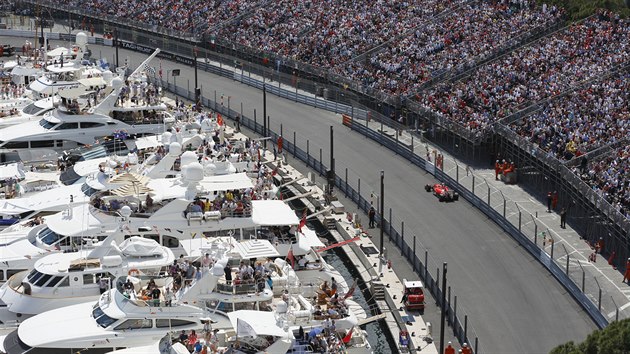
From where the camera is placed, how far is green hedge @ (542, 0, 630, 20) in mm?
89062

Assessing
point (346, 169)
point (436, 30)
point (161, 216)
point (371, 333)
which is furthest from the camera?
point (436, 30)

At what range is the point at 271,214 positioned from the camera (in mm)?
60406

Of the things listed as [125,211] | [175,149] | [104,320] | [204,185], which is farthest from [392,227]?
[104,320]

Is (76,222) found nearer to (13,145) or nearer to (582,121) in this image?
(13,145)

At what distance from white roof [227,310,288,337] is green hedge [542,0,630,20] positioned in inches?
1941

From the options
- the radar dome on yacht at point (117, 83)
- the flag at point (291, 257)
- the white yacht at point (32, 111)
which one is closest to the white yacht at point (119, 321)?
the flag at point (291, 257)

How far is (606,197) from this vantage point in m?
61.9

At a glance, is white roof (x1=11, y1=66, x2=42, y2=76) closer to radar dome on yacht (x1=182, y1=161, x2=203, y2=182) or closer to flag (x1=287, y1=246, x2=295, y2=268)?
radar dome on yacht (x1=182, y1=161, x2=203, y2=182)

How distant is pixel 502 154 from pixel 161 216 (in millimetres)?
25937

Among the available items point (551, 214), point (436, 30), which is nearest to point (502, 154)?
point (551, 214)

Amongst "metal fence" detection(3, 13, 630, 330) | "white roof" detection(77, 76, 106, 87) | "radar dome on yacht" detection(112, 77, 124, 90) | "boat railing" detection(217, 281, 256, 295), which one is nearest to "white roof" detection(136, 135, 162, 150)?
"radar dome on yacht" detection(112, 77, 124, 90)

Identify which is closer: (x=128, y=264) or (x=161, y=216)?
(x=128, y=264)

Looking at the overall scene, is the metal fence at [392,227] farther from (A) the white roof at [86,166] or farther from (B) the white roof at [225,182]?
(A) the white roof at [86,166]

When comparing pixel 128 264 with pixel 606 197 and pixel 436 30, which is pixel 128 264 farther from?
pixel 436 30
